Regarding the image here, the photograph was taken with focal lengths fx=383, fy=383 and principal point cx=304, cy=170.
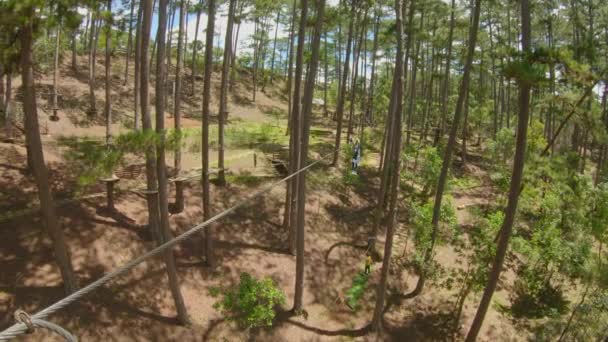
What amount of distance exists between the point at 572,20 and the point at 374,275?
20.8 meters

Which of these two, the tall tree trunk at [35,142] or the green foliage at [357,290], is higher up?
the tall tree trunk at [35,142]

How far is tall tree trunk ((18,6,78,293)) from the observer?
7105 mm

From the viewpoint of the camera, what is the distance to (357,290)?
43.4 ft

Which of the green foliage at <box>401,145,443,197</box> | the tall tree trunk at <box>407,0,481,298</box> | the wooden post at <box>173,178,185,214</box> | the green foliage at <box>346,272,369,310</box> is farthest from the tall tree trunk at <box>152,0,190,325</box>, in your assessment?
the green foliage at <box>401,145,443,197</box>

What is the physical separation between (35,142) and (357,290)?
10.3 meters

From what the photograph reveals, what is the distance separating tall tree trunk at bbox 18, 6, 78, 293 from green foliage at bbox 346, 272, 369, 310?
26.9 feet

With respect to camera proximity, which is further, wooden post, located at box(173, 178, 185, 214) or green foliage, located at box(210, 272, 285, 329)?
wooden post, located at box(173, 178, 185, 214)

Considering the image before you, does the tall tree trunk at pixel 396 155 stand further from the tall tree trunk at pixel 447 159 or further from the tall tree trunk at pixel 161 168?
the tall tree trunk at pixel 161 168

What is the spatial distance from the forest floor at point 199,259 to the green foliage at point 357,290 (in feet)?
0.67

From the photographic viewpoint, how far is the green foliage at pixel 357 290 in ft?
42.1

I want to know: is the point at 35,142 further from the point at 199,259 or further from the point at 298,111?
the point at 298,111

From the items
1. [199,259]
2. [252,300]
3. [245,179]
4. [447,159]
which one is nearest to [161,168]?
[252,300]

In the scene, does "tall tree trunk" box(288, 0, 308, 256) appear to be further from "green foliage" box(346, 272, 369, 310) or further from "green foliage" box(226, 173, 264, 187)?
"green foliage" box(226, 173, 264, 187)

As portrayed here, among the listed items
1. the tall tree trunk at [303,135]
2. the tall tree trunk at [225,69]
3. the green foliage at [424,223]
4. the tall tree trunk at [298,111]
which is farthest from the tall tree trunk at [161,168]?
the green foliage at [424,223]
